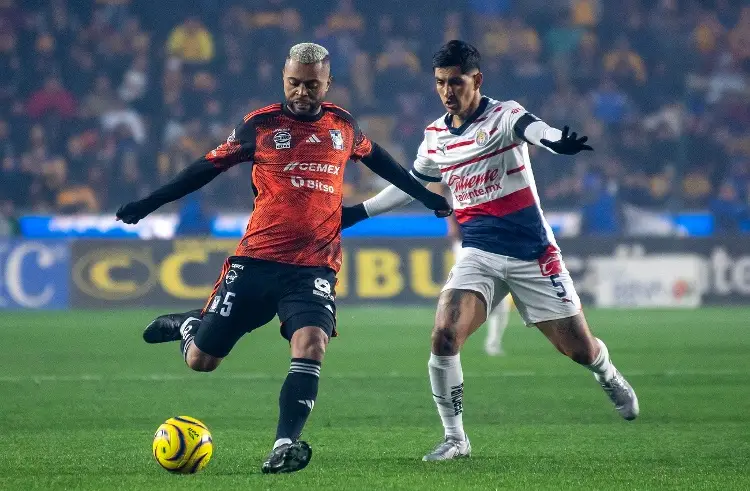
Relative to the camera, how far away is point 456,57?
7.22m

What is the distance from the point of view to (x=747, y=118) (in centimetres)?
2578

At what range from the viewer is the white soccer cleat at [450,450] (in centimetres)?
687

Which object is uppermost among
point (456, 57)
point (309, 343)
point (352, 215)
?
point (456, 57)

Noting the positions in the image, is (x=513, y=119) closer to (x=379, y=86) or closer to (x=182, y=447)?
(x=182, y=447)

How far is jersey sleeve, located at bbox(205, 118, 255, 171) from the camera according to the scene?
6770 millimetres

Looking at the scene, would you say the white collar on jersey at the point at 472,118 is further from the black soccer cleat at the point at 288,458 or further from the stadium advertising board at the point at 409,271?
the stadium advertising board at the point at 409,271

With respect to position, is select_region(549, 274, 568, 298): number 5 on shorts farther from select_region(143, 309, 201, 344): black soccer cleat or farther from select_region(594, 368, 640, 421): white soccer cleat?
select_region(143, 309, 201, 344): black soccer cleat

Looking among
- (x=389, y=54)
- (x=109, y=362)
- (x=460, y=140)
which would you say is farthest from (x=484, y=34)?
(x=460, y=140)

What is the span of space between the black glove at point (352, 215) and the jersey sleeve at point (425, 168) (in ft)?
1.43

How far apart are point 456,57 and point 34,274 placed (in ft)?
48.4

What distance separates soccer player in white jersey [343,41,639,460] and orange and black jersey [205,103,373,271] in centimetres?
86

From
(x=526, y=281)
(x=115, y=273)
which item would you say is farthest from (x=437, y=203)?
(x=115, y=273)

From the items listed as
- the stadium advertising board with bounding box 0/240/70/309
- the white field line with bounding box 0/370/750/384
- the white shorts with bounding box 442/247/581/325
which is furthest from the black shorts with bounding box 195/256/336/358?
the stadium advertising board with bounding box 0/240/70/309

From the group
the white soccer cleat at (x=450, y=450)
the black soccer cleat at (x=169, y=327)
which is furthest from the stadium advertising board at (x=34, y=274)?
the white soccer cleat at (x=450, y=450)
